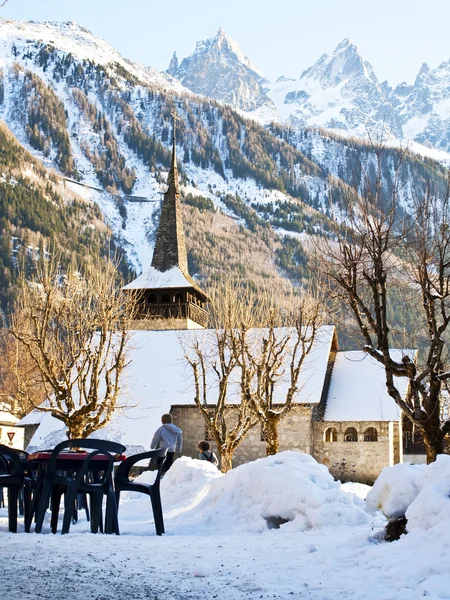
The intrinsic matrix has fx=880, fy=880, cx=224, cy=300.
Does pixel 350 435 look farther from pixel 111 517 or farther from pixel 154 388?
pixel 111 517

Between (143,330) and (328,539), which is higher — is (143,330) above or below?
above

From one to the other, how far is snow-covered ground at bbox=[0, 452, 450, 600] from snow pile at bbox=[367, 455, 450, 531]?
5 cm

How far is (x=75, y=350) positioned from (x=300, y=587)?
1925 cm

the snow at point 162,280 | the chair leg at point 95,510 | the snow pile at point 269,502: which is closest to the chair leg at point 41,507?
the chair leg at point 95,510

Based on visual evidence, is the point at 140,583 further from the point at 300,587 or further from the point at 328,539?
the point at 328,539

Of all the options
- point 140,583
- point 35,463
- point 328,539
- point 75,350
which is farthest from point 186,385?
Result: point 140,583

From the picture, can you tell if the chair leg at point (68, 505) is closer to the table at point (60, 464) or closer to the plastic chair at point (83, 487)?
the plastic chair at point (83, 487)

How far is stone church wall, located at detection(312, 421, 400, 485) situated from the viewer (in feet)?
119

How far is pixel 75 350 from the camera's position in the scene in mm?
25156

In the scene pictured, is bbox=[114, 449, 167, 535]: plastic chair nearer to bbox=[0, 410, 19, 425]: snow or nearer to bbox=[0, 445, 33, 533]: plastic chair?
bbox=[0, 445, 33, 533]: plastic chair

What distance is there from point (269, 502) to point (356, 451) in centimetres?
2612

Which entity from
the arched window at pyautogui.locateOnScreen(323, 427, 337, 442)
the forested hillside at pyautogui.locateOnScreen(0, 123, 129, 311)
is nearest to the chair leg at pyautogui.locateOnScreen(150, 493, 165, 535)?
the arched window at pyautogui.locateOnScreen(323, 427, 337, 442)

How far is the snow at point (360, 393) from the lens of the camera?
37.1 m

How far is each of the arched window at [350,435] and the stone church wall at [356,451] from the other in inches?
4.3
